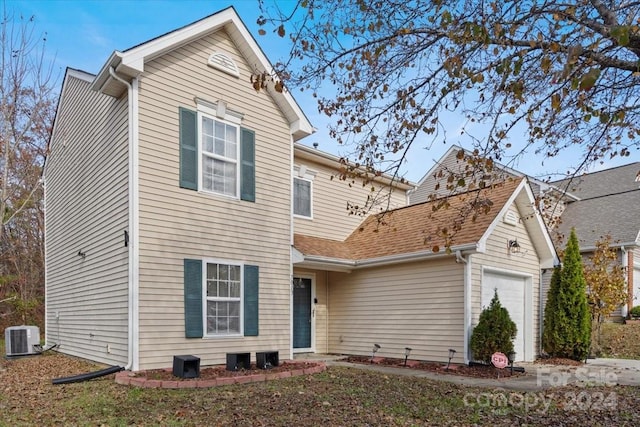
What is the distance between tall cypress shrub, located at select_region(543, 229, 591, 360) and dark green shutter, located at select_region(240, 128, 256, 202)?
8.08m

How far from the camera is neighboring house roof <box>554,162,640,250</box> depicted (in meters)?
18.5

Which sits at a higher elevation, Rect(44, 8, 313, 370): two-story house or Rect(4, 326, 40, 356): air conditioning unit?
Rect(44, 8, 313, 370): two-story house

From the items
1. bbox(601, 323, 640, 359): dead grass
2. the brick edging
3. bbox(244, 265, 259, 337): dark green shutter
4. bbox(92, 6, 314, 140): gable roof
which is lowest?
bbox(601, 323, 640, 359): dead grass

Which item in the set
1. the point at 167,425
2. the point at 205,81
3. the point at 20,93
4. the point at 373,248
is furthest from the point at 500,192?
the point at 20,93

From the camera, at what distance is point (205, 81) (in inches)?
380

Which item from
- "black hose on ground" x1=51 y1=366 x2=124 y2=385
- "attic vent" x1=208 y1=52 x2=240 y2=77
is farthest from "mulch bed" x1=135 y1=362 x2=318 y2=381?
"attic vent" x1=208 y1=52 x2=240 y2=77

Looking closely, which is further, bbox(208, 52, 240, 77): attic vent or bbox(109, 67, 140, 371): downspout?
bbox(208, 52, 240, 77): attic vent

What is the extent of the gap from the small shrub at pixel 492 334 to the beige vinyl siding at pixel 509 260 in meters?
0.38

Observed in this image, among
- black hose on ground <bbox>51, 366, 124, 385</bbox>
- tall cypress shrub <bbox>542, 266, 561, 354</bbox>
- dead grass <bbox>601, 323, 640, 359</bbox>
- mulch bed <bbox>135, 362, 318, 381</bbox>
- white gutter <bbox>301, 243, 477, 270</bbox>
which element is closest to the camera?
black hose on ground <bbox>51, 366, 124, 385</bbox>

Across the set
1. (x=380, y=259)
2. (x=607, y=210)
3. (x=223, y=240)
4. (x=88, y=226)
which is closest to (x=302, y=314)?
(x=380, y=259)

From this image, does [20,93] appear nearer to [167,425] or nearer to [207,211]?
[207,211]

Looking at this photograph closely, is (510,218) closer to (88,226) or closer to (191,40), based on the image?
(191,40)

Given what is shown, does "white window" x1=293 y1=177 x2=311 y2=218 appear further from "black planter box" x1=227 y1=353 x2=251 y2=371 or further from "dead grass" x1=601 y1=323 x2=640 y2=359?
"dead grass" x1=601 y1=323 x2=640 y2=359

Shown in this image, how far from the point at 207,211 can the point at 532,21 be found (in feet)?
21.3
